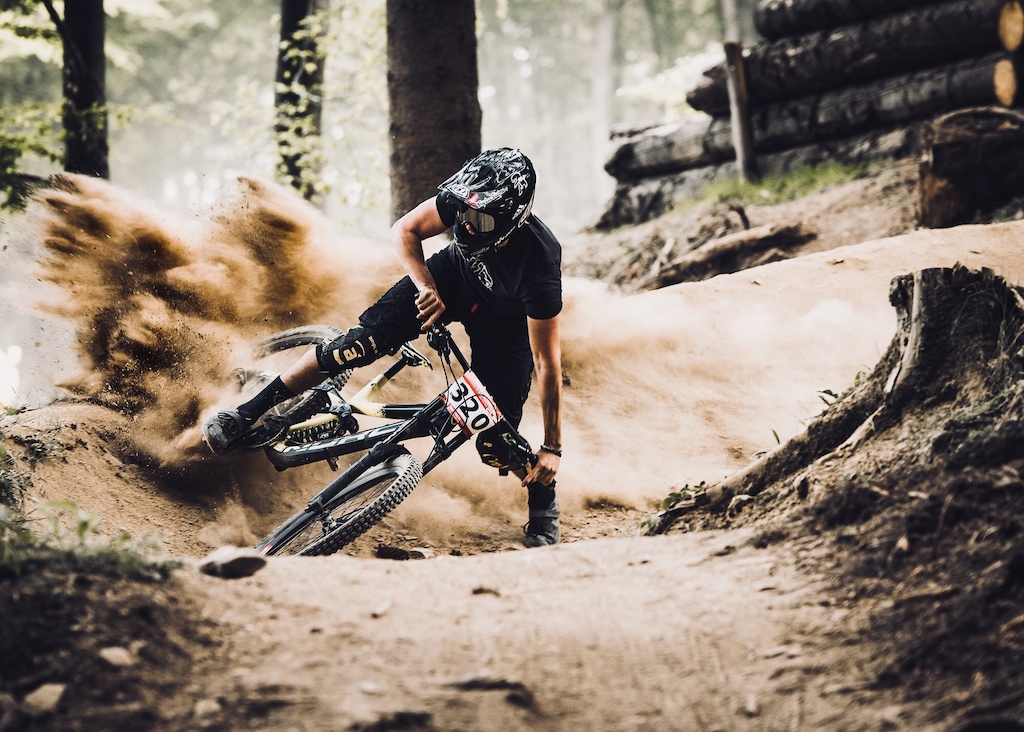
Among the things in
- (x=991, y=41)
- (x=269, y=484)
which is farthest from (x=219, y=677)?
(x=991, y=41)

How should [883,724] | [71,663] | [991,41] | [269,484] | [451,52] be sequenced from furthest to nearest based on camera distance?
[991,41] < [451,52] < [269,484] < [71,663] < [883,724]

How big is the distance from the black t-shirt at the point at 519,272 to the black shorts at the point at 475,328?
0.36 feet

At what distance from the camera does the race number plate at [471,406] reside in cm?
458

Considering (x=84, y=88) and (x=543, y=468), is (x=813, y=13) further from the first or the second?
(x=543, y=468)

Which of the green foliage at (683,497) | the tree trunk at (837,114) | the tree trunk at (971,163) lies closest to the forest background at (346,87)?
the tree trunk at (837,114)

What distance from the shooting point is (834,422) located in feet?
13.8

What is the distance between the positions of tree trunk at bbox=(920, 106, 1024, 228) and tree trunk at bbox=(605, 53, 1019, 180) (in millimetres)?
2720

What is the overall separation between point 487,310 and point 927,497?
2.52 meters

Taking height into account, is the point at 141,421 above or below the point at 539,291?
below

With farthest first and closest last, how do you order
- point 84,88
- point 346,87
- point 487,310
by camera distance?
point 346,87
point 84,88
point 487,310

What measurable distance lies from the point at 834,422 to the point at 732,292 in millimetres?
3752

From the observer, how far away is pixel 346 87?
52.1 ft

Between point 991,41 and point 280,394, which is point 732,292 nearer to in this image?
point 280,394

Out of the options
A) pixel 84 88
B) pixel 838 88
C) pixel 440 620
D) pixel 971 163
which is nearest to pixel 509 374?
pixel 440 620
